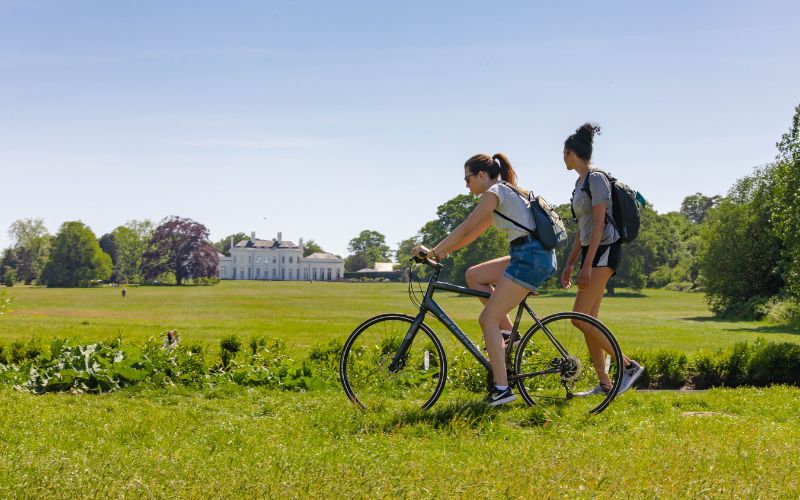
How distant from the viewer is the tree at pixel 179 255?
12425cm

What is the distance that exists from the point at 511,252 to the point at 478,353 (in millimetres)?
947

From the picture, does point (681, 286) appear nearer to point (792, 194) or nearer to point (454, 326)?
point (792, 194)

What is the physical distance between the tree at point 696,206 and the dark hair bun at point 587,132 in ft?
551

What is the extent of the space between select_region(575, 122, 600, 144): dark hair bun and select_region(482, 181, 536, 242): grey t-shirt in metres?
1.08

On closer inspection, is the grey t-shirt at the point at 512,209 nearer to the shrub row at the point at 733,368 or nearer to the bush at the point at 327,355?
the bush at the point at 327,355

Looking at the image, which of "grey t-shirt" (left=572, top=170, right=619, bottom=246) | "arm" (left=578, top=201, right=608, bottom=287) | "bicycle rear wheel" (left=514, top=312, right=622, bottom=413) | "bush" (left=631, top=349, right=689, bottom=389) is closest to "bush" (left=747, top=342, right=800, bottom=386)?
"bush" (left=631, top=349, right=689, bottom=389)

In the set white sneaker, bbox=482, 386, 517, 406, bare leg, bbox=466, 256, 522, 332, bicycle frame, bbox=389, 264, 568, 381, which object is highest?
bare leg, bbox=466, 256, 522, 332

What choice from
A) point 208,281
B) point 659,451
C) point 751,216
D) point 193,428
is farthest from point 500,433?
point 208,281

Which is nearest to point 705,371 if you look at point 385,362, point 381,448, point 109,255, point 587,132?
point 587,132

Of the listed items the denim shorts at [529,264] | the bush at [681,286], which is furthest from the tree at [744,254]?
the bush at [681,286]

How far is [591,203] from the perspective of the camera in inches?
268

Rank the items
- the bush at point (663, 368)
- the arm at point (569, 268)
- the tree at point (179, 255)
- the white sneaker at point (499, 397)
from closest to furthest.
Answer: the white sneaker at point (499, 397) → the arm at point (569, 268) → the bush at point (663, 368) → the tree at point (179, 255)

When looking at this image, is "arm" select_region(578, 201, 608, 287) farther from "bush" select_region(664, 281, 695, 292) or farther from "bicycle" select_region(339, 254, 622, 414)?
"bush" select_region(664, 281, 695, 292)

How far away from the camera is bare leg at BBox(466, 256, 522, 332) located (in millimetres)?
6656
